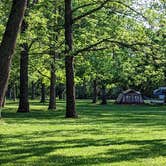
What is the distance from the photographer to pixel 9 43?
12.6 meters

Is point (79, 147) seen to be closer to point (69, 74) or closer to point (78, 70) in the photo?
point (69, 74)

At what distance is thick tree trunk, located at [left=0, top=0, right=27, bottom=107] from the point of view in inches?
490

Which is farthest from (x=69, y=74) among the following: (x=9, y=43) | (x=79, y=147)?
(x=9, y=43)

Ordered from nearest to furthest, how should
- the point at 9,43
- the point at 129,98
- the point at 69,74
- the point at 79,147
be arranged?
1. the point at 9,43
2. the point at 79,147
3. the point at 69,74
4. the point at 129,98

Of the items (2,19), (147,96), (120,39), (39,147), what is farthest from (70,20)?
(147,96)

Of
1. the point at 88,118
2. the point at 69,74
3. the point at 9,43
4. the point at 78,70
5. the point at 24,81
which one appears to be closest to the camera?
the point at 9,43

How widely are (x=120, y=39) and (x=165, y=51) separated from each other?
2.78 metres

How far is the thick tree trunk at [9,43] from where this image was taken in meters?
12.5

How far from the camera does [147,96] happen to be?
10512cm

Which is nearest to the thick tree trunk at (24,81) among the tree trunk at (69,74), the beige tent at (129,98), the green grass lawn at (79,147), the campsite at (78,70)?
the campsite at (78,70)

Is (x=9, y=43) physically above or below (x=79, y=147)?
above

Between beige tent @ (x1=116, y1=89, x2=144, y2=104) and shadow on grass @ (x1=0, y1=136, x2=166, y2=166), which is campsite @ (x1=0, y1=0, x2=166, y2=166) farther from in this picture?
beige tent @ (x1=116, y1=89, x2=144, y2=104)

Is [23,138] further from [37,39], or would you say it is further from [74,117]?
[37,39]

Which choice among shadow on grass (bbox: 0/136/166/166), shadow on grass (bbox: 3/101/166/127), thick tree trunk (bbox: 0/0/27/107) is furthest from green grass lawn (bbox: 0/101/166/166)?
shadow on grass (bbox: 3/101/166/127)
